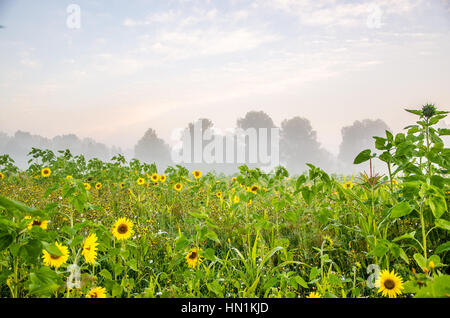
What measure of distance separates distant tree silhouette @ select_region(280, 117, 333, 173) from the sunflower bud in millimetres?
47784

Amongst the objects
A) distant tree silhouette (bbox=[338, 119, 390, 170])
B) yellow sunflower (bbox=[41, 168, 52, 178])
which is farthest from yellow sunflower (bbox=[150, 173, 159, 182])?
distant tree silhouette (bbox=[338, 119, 390, 170])

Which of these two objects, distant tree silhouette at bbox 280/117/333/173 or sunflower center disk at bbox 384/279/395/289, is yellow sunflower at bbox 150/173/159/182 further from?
distant tree silhouette at bbox 280/117/333/173

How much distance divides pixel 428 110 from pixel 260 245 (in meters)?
1.70

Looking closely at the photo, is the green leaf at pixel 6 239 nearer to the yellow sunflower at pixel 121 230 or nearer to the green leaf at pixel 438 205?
the yellow sunflower at pixel 121 230

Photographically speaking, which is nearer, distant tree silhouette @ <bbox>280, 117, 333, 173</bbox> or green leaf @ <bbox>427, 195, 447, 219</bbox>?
green leaf @ <bbox>427, 195, 447, 219</bbox>

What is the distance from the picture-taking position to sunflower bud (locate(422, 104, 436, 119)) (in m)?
2.08

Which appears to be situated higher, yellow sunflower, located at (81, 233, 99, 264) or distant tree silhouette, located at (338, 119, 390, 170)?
distant tree silhouette, located at (338, 119, 390, 170)

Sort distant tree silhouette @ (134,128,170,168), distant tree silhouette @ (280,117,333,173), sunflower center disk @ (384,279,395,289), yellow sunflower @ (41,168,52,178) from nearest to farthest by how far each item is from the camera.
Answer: sunflower center disk @ (384,279,395,289) < yellow sunflower @ (41,168,52,178) < distant tree silhouette @ (280,117,333,173) < distant tree silhouette @ (134,128,170,168)

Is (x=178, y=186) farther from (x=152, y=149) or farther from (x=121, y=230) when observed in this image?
(x=152, y=149)

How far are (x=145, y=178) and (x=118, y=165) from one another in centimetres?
133

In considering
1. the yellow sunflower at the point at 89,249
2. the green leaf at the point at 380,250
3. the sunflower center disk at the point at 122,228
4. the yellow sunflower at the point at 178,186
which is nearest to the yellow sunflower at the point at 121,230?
the sunflower center disk at the point at 122,228

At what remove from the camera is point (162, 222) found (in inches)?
142
